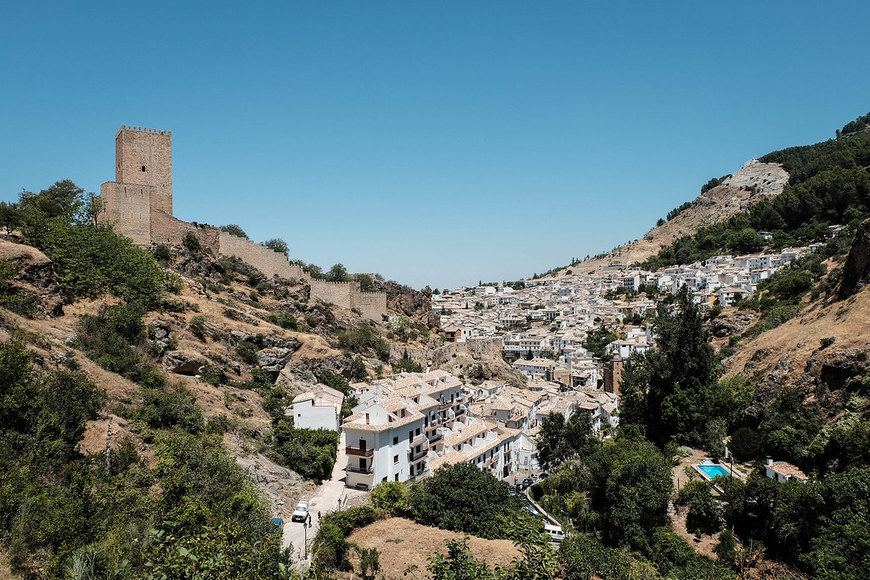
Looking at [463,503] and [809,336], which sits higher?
[809,336]

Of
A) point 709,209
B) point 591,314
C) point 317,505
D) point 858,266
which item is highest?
point 709,209

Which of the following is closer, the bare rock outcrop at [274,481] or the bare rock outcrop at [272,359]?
the bare rock outcrop at [274,481]

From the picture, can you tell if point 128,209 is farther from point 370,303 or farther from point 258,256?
point 370,303

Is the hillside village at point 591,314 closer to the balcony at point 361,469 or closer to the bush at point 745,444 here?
the bush at point 745,444

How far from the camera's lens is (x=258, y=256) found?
124ft

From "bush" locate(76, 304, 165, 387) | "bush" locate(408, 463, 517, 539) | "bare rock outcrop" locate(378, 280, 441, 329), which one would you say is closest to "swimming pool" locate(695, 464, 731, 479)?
"bush" locate(408, 463, 517, 539)

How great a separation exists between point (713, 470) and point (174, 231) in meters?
29.3

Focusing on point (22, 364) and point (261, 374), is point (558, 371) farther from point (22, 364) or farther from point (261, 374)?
point (22, 364)

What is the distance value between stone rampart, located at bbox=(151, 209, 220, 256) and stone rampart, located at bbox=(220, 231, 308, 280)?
1391mm

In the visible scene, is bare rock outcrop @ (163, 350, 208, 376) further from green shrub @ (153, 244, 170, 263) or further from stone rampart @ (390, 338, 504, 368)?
stone rampart @ (390, 338, 504, 368)

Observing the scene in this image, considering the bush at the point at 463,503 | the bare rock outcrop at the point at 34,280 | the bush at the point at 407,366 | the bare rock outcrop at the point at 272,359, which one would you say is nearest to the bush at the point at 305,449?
the bare rock outcrop at the point at 272,359

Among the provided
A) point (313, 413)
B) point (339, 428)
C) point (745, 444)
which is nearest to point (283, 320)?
point (339, 428)

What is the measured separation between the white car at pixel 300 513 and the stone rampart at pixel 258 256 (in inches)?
948

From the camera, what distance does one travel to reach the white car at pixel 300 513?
15.5m
